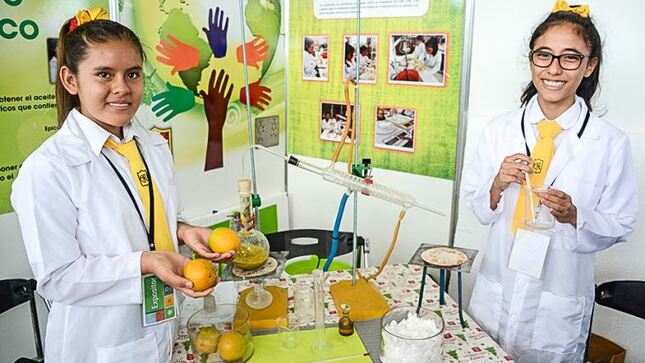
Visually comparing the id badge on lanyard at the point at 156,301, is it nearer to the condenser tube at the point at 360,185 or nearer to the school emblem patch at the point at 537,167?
the condenser tube at the point at 360,185

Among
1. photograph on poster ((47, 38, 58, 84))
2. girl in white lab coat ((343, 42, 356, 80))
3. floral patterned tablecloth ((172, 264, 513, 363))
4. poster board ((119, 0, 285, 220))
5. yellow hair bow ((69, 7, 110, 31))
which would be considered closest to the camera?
yellow hair bow ((69, 7, 110, 31))

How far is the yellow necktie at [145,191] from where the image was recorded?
1.42m

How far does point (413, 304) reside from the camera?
6.02 feet

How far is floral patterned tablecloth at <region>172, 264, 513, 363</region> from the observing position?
1.53 meters

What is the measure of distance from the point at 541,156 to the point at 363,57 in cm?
146

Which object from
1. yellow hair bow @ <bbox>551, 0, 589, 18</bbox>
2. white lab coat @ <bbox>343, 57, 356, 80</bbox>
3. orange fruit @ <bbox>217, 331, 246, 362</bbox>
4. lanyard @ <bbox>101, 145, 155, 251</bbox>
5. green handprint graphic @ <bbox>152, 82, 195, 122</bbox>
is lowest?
orange fruit @ <bbox>217, 331, 246, 362</bbox>

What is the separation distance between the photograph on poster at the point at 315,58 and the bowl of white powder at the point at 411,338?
77.2 inches

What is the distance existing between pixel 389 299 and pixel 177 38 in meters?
1.67

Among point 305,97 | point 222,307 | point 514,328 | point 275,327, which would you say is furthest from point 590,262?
point 305,97

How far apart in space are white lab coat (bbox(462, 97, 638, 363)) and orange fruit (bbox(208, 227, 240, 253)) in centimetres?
88

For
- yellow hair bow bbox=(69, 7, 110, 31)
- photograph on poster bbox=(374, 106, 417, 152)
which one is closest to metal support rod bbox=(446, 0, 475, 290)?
photograph on poster bbox=(374, 106, 417, 152)

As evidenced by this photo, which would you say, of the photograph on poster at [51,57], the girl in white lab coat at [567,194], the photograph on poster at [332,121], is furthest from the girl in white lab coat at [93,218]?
the photograph on poster at [332,121]

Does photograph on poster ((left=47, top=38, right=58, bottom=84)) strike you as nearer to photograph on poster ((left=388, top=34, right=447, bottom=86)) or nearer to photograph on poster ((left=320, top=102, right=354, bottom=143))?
photograph on poster ((left=320, top=102, right=354, bottom=143))

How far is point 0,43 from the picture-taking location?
6.46ft
